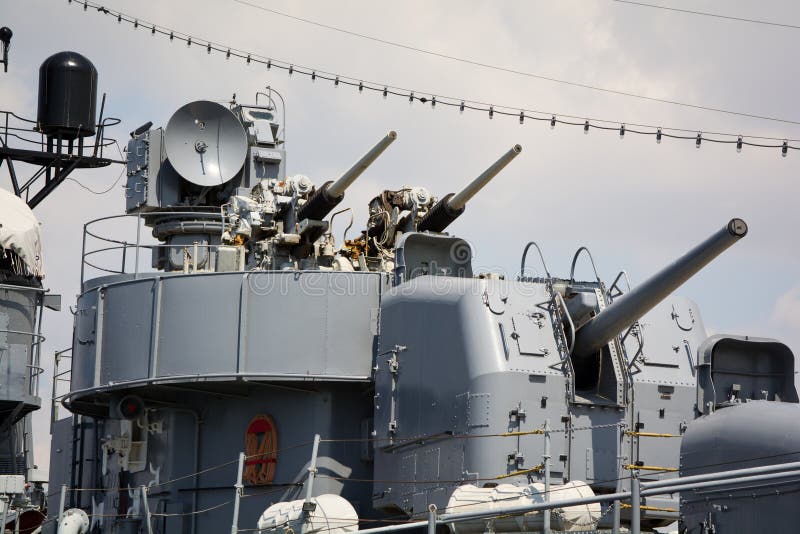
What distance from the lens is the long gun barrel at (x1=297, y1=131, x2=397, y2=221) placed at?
15094 mm

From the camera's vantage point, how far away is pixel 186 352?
14.4 meters

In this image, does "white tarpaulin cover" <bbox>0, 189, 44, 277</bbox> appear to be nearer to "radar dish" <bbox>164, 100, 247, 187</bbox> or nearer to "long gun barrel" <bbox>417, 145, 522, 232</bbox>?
"radar dish" <bbox>164, 100, 247, 187</bbox>

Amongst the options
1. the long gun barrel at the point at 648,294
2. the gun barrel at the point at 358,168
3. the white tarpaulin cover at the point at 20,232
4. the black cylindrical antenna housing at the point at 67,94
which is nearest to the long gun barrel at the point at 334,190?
the gun barrel at the point at 358,168

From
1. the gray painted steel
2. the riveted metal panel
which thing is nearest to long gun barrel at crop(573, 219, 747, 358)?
the gray painted steel

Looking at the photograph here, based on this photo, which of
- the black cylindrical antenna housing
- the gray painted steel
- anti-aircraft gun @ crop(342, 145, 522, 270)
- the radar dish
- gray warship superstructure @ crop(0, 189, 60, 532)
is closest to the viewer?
the gray painted steel

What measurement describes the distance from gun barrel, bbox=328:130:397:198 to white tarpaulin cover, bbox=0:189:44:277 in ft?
20.7

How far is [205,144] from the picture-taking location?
18531 mm

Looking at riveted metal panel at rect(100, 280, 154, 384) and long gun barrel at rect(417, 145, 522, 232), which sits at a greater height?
long gun barrel at rect(417, 145, 522, 232)

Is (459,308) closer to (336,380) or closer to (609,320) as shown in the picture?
(609,320)

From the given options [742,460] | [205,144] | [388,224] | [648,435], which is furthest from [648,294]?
[205,144]

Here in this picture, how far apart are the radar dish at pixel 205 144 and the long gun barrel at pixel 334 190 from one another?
264cm

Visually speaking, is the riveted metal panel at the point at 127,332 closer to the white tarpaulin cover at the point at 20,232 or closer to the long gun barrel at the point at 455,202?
the long gun barrel at the point at 455,202

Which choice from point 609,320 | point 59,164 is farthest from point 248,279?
point 59,164

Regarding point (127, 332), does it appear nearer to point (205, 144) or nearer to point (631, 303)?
point (205, 144)
